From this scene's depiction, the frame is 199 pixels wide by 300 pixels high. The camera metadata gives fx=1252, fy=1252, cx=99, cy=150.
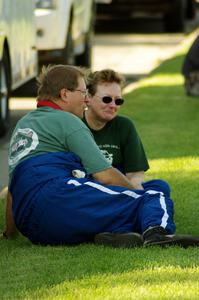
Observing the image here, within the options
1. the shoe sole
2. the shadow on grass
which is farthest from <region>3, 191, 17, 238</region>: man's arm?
the shadow on grass

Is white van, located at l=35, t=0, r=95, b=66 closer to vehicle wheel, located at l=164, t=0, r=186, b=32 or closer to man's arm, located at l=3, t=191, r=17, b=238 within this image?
man's arm, located at l=3, t=191, r=17, b=238

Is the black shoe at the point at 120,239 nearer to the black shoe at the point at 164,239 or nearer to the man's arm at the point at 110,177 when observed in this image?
the black shoe at the point at 164,239

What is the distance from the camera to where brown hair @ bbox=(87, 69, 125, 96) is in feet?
24.2

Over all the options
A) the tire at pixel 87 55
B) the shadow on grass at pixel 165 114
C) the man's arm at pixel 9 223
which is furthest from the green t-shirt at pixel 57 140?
the tire at pixel 87 55

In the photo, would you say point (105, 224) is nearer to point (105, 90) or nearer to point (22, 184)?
point (22, 184)

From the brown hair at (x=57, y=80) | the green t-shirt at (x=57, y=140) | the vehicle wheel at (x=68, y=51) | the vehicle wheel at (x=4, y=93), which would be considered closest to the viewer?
the green t-shirt at (x=57, y=140)

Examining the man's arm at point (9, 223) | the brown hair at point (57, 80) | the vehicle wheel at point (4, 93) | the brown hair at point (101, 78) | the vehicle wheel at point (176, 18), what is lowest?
the vehicle wheel at point (176, 18)

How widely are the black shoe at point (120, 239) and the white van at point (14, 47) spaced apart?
4777 mm

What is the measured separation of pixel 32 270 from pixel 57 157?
85 centimetres

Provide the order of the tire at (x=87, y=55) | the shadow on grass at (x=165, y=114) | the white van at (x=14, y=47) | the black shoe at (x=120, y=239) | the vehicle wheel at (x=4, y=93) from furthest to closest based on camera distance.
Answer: the tire at (x=87, y=55)
the vehicle wheel at (x=4, y=93)
the white van at (x=14, y=47)
the shadow on grass at (x=165, y=114)
the black shoe at (x=120, y=239)

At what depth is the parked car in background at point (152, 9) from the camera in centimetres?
2538

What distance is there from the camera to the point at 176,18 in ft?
85.5

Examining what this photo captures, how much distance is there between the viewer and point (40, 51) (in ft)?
49.5

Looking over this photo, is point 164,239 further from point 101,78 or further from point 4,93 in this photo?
point 4,93
